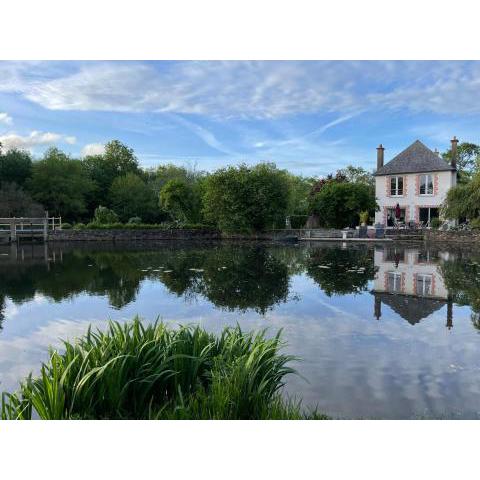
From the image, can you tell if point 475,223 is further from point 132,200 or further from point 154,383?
point 132,200

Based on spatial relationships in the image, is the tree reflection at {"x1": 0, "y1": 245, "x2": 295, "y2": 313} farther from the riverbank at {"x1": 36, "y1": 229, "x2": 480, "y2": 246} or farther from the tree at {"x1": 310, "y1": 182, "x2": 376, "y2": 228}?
the tree at {"x1": 310, "y1": 182, "x2": 376, "y2": 228}

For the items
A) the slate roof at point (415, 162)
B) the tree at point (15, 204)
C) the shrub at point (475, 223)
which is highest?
the slate roof at point (415, 162)

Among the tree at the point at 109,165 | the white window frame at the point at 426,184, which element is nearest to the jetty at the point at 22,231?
the tree at the point at 109,165

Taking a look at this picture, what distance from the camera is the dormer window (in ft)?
97.5

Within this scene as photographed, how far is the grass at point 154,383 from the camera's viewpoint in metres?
3.08

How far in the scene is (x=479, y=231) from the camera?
78.5ft

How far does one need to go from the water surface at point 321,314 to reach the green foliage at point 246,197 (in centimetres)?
1456

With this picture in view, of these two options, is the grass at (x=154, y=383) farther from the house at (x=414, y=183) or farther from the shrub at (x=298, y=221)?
the shrub at (x=298, y=221)

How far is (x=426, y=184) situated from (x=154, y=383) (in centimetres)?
2969

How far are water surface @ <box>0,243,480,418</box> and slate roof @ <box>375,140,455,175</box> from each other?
54.1 ft

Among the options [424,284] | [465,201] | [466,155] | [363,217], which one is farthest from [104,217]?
[466,155]
